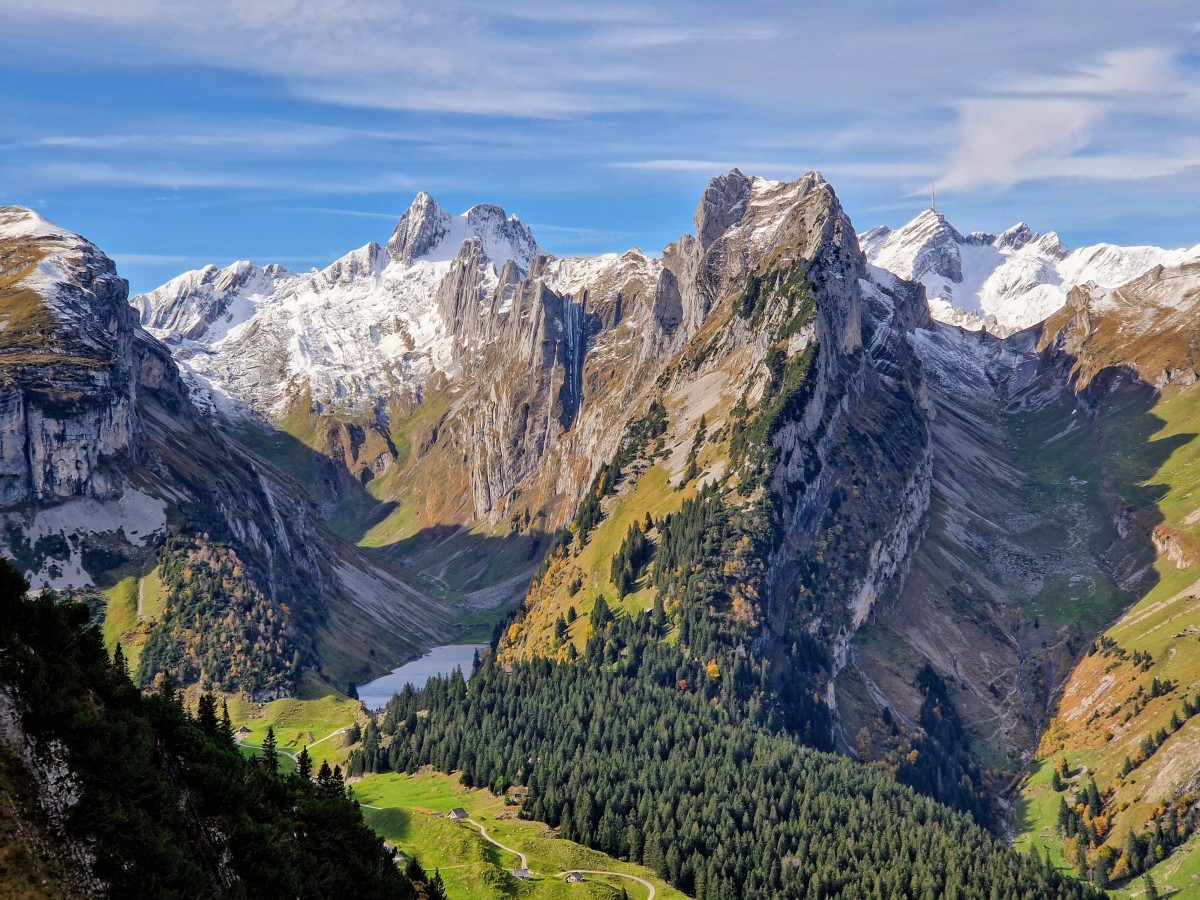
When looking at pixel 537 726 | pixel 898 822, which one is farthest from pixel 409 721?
pixel 898 822

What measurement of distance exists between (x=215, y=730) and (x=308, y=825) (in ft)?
35.8

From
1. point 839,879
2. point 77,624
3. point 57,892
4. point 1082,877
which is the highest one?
point 77,624

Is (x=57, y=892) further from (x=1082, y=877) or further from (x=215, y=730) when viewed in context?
(x=1082, y=877)

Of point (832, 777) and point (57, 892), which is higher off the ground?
point (57, 892)

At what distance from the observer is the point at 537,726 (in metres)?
188

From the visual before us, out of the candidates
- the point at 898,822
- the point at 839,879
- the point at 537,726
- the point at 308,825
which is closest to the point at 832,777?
the point at 898,822

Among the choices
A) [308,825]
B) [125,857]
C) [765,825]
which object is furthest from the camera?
[765,825]

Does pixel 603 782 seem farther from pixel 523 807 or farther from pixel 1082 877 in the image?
pixel 1082 877

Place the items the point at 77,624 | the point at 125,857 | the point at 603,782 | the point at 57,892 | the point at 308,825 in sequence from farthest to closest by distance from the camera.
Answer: the point at 603,782 < the point at 308,825 < the point at 77,624 < the point at 125,857 < the point at 57,892

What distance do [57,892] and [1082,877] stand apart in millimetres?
174854

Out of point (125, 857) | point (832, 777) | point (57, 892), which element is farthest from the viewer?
point (832, 777)

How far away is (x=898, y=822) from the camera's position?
157250 millimetres

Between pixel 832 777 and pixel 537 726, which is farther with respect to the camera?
pixel 537 726

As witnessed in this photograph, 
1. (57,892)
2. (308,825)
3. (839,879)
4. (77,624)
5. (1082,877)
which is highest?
(77,624)
